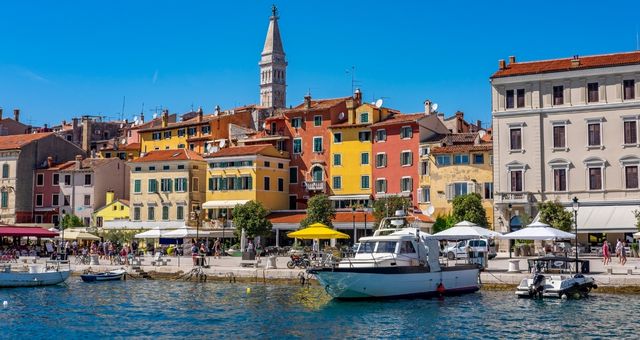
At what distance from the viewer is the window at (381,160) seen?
66.2 metres

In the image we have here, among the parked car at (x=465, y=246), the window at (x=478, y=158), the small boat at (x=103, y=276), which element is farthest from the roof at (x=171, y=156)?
the parked car at (x=465, y=246)

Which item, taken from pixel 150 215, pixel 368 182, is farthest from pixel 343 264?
pixel 150 215

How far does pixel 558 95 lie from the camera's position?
179ft

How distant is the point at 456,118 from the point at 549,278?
1606 inches

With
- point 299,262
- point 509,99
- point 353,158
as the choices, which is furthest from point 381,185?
point 299,262

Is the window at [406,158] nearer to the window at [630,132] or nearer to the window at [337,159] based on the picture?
the window at [337,159]

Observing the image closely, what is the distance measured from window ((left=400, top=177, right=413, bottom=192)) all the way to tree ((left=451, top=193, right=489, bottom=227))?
25.7 ft

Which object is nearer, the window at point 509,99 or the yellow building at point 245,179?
the window at point 509,99

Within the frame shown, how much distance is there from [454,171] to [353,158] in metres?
9.81

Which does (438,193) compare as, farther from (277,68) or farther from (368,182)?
→ (277,68)

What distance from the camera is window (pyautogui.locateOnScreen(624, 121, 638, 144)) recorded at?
2070 inches

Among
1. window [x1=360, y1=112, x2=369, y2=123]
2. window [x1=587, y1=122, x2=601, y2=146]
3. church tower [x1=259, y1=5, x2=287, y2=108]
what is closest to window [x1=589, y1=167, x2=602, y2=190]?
window [x1=587, y1=122, x2=601, y2=146]

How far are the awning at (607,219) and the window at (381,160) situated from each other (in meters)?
17.4

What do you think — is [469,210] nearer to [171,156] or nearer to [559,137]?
[559,137]
